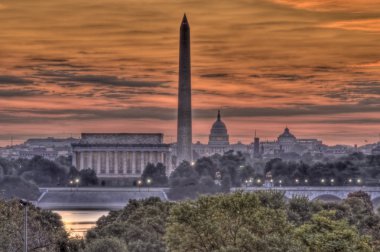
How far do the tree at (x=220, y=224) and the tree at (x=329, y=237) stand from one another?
96 cm

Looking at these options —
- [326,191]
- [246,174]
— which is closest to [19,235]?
[326,191]

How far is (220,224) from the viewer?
43969 mm

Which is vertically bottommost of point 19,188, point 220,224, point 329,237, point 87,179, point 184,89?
point 329,237

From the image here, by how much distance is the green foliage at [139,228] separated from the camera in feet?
197

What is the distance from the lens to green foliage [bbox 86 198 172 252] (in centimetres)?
6009

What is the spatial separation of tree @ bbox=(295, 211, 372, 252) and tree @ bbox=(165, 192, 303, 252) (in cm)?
96

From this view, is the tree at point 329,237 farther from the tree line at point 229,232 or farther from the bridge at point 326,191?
the bridge at point 326,191

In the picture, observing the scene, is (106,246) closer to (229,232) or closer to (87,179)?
(229,232)

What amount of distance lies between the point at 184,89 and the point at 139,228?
112 metres

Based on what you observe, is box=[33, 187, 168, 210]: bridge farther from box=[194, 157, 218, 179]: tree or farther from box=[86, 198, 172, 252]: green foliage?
box=[86, 198, 172, 252]: green foliage

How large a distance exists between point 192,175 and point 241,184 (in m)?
7.76

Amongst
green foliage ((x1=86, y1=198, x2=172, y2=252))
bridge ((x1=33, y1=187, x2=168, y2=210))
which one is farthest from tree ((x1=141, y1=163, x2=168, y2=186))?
green foliage ((x1=86, y1=198, x2=172, y2=252))

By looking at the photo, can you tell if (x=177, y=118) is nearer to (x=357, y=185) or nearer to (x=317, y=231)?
(x=357, y=185)

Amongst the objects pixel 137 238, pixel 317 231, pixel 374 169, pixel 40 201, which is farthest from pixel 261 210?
pixel 374 169
